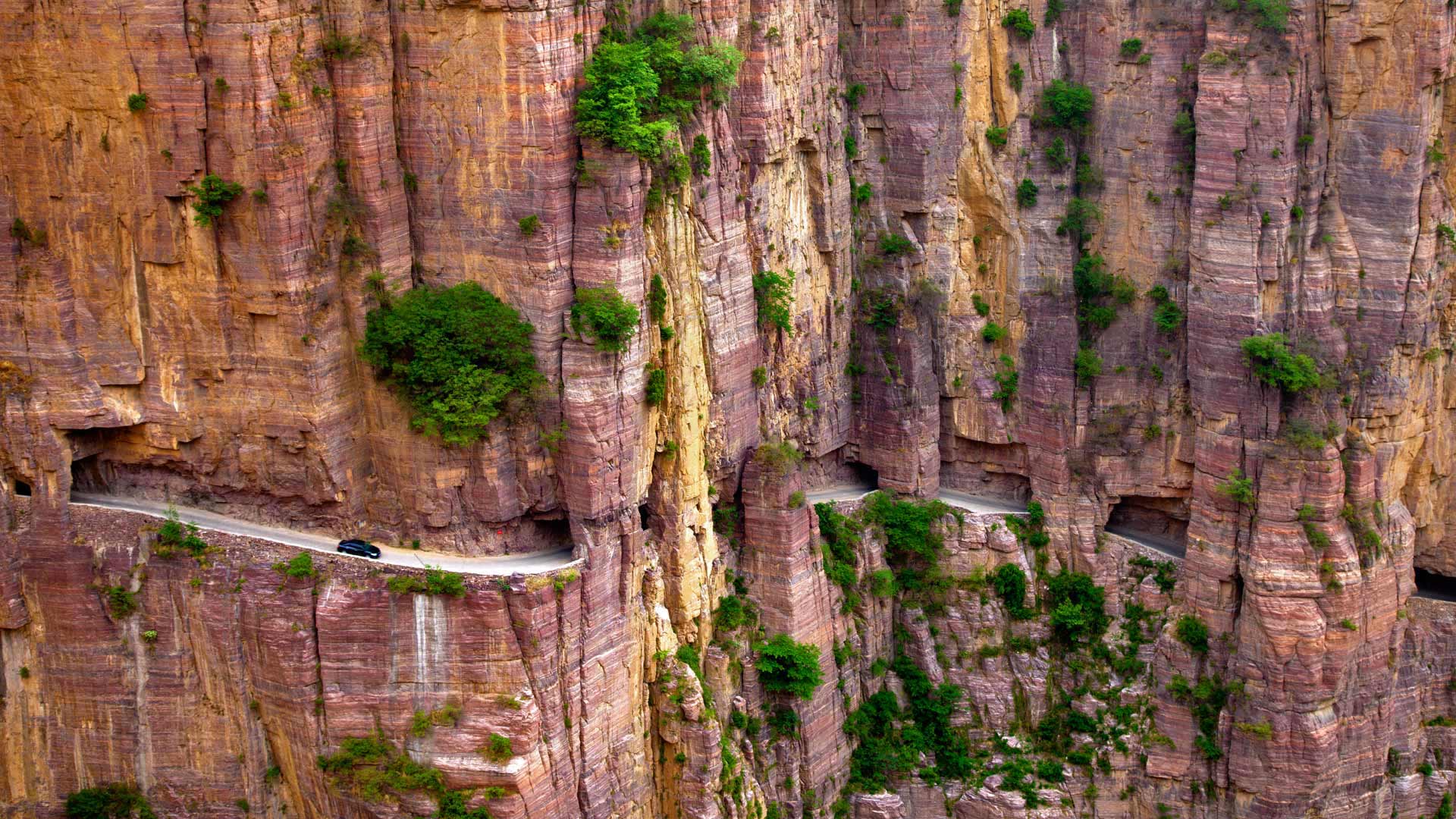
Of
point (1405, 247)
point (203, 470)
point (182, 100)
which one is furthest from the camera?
point (1405, 247)

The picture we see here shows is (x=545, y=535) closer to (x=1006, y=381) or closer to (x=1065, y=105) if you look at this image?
(x=1006, y=381)

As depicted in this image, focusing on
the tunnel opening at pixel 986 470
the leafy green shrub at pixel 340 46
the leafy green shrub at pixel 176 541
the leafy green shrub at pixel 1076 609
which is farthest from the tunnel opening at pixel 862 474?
the leafy green shrub at pixel 340 46

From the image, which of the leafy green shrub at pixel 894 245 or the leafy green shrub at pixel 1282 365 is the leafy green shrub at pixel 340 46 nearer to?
the leafy green shrub at pixel 894 245

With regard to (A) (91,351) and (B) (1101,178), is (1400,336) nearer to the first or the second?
(B) (1101,178)

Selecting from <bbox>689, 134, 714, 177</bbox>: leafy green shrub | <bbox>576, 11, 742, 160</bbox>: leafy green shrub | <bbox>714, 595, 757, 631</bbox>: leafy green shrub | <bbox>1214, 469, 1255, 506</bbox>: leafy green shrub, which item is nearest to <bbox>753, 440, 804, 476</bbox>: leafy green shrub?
<bbox>714, 595, 757, 631</bbox>: leafy green shrub

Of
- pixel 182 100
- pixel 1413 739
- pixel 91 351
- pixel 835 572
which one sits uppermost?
pixel 182 100

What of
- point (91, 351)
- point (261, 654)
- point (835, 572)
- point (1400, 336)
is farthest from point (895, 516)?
point (91, 351)
